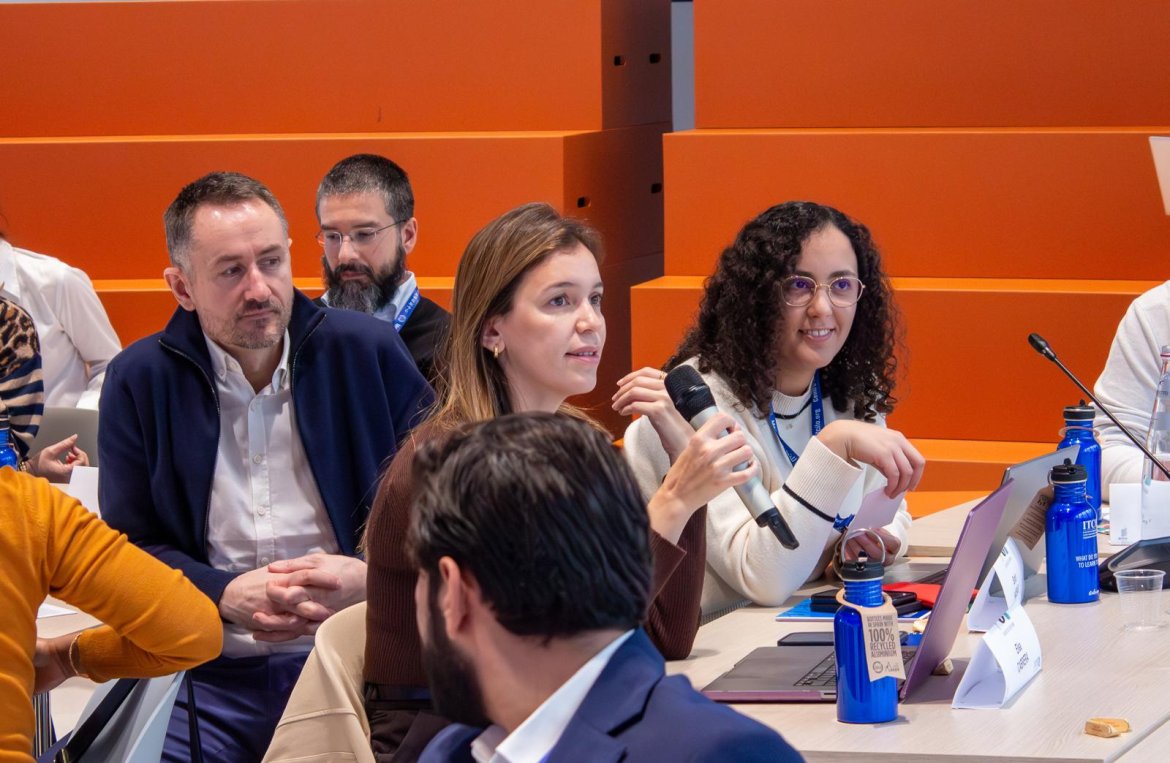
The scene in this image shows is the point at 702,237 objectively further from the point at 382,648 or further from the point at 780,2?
the point at 382,648

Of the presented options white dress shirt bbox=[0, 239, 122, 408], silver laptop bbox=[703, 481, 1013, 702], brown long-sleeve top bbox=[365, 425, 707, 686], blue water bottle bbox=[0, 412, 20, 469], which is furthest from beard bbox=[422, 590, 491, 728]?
white dress shirt bbox=[0, 239, 122, 408]

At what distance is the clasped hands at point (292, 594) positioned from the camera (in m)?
2.28

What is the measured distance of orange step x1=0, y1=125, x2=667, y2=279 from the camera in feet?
15.5

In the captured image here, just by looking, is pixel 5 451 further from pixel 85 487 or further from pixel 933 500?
pixel 933 500

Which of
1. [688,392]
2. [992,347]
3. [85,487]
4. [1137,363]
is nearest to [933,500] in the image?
[992,347]

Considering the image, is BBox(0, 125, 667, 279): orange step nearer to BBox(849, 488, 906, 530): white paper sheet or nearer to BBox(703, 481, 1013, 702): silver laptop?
BBox(849, 488, 906, 530): white paper sheet

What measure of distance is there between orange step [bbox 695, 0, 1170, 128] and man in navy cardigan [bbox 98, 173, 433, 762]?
2.36 metres

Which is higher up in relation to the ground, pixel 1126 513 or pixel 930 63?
pixel 930 63

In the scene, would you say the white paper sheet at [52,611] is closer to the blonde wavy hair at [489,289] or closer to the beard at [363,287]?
the blonde wavy hair at [489,289]

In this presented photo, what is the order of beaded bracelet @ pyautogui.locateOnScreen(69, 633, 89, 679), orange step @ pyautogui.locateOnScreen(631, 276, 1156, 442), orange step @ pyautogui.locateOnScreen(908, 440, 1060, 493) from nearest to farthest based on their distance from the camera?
beaded bracelet @ pyautogui.locateOnScreen(69, 633, 89, 679) → orange step @ pyautogui.locateOnScreen(908, 440, 1060, 493) → orange step @ pyautogui.locateOnScreen(631, 276, 1156, 442)

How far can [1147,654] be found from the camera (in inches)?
79.7

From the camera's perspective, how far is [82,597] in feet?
6.01

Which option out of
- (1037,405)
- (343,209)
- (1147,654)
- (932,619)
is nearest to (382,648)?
(932,619)

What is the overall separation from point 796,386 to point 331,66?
272 centimetres
